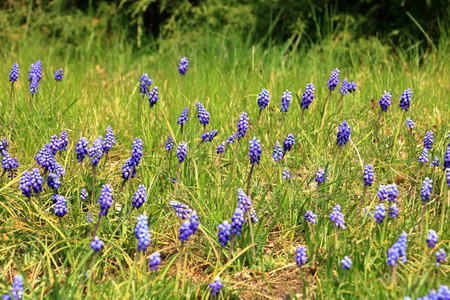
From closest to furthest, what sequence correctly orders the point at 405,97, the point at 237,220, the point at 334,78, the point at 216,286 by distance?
the point at 216,286
the point at 237,220
the point at 405,97
the point at 334,78

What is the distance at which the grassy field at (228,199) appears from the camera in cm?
292

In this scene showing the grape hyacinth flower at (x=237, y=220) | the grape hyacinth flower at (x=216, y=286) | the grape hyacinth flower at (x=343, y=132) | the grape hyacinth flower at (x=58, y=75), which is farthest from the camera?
the grape hyacinth flower at (x=58, y=75)

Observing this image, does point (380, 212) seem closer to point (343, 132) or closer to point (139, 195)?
point (343, 132)

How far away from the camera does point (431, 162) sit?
389cm

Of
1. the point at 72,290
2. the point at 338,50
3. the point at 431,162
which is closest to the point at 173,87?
the point at 338,50

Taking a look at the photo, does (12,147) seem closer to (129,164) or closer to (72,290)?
(129,164)

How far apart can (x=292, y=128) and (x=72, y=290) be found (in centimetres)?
252

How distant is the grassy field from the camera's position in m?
2.92

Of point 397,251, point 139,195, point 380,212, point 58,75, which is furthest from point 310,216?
point 58,75

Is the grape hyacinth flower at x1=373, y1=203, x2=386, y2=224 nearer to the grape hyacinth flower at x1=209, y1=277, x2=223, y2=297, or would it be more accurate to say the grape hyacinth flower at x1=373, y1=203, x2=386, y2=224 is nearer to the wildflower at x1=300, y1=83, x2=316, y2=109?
the grape hyacinth flower at x1=209, y1=277, x2=223, y2=297

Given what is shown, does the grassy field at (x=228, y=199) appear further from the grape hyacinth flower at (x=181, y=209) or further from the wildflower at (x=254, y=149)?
the wildflower at (x=254, y=149)

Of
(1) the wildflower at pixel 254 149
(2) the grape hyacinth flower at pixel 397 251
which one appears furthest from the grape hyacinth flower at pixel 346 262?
(1) the wildflower at pixel 254 149

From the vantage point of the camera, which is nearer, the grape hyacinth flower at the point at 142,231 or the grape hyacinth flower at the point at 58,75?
the grape hyacinth flower at the point at 142,231

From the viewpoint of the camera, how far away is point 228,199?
3633 millimetres
